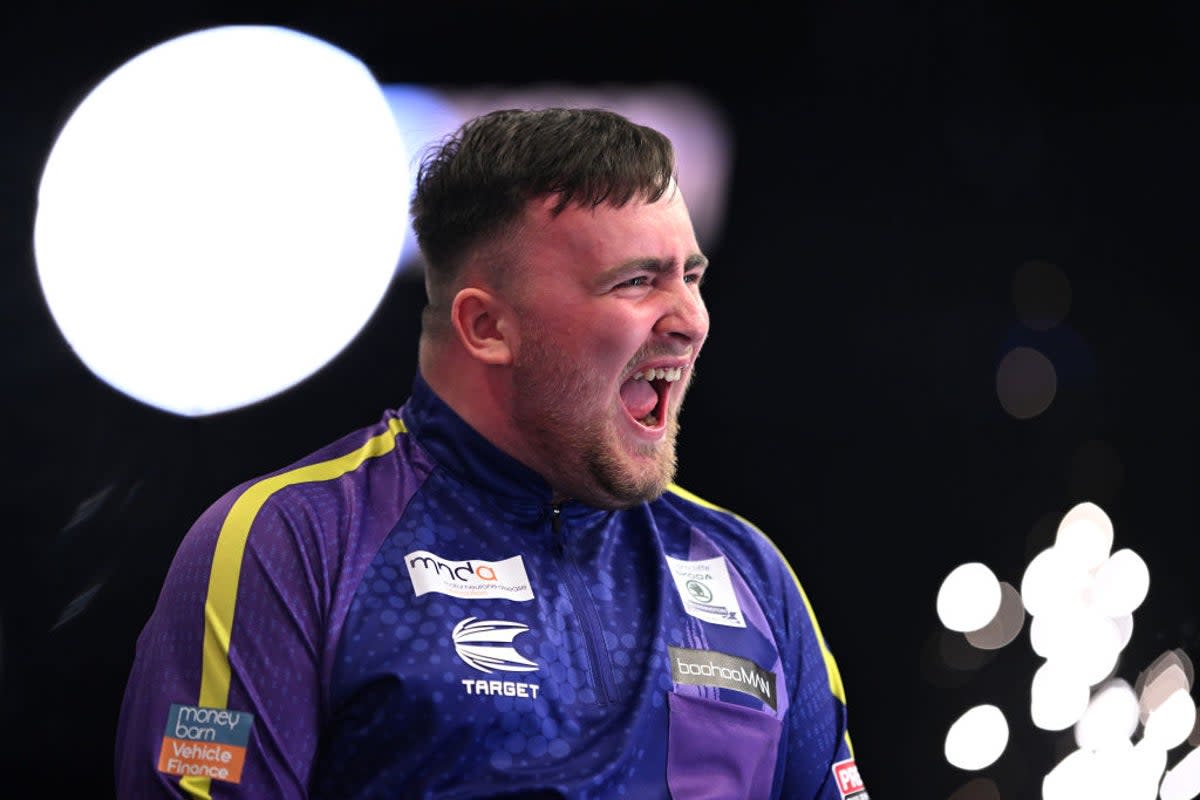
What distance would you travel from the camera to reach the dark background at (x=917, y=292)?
2.60 metres

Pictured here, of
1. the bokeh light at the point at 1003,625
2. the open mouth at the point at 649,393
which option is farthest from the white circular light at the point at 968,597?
the open mouth at the point at 649,393

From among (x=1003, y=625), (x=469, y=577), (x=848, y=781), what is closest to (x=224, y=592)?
(x=469, y=577)

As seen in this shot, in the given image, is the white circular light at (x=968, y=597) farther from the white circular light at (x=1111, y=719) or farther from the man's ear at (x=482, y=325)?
the man's ear at (x=482, y=325)

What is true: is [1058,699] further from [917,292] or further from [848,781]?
[848,781]

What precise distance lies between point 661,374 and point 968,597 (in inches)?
48.4

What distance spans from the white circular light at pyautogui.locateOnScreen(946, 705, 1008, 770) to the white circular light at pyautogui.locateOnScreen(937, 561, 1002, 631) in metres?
0.18

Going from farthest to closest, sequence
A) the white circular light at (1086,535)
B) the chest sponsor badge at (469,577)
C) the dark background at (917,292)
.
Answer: the white circular light at (1086,535), the dark background at (917,292), the chest sponsor badge at (469,577)

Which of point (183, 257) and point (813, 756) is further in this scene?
point (183, 257)

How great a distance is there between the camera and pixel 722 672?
171 cm

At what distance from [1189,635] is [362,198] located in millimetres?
1813

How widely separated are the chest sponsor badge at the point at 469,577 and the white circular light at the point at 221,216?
2.60 ft

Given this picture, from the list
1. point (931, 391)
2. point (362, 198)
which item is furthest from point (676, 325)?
point (931, 391)

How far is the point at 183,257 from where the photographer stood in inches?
87.9

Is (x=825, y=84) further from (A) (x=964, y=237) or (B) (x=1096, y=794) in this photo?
(B) (x=1096, y=794)
